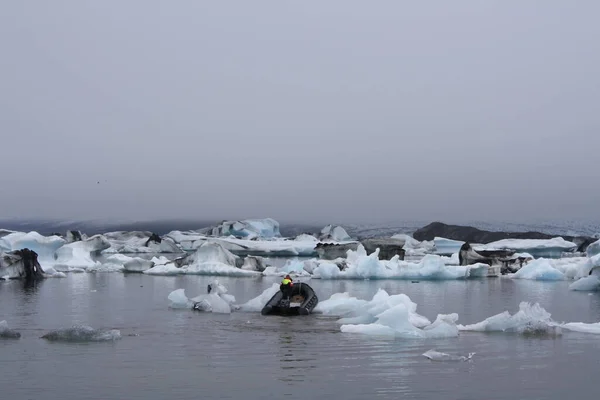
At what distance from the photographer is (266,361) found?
1035cm

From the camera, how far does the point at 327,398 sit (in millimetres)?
7980

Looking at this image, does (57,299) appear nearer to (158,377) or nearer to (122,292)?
(122,292)

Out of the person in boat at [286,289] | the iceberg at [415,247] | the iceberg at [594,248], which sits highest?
the iceberg at [594,248]

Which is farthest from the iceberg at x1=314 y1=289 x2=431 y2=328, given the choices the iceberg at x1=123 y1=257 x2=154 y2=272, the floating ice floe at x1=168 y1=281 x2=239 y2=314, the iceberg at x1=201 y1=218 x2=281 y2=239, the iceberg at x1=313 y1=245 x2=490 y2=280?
the iceberg at x1=201 y1=218 x2=281 y2=239

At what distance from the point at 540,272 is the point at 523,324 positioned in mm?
17263

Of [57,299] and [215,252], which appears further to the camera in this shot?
[215,252]

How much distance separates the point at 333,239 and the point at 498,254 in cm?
2612

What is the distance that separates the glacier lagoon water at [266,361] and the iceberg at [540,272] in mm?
11154

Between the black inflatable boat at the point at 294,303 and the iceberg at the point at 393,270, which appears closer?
the black inflatable boat at the point at 294,303

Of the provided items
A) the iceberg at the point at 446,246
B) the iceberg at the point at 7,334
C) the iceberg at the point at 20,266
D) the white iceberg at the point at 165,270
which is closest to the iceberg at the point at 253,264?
the white iceberg at the point at 165,270

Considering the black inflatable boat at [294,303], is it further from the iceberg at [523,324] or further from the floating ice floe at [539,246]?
the floating ice floe at [539,246]

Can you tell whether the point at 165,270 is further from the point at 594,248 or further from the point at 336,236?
the point at 336,236

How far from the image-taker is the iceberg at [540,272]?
2855 centimetres

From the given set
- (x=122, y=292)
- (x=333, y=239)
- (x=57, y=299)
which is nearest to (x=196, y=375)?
(x=57, y=299)
